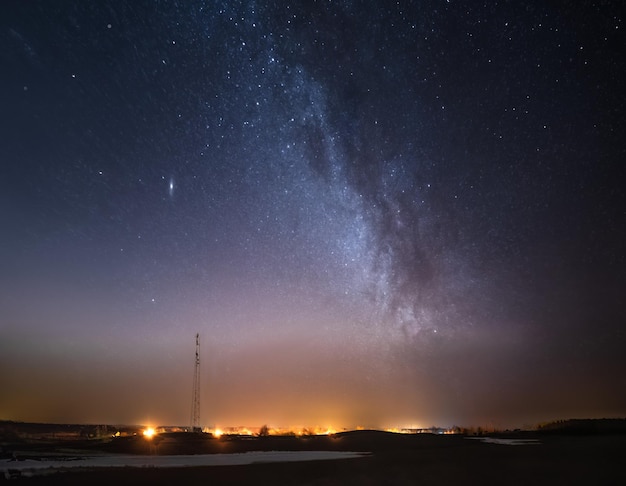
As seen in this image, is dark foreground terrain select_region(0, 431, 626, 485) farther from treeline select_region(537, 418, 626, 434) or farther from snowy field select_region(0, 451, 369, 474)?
treeline select_region(537, 418, 626, 434)

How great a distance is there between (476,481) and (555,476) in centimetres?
182

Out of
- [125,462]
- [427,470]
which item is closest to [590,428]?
[427,470]

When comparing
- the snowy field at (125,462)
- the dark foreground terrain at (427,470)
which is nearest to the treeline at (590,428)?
the dark foreground terrain at (427,470)

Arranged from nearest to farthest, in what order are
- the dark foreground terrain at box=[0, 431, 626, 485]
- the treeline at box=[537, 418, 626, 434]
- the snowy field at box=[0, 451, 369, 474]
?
the dark foreground terrain at box=[0, 431, 626, 485] < the snowy field at box=[0, 451, 369, 474] < the treeline at box=[537, 418, 626, 434]

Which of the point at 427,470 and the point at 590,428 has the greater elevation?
the point at 427,470

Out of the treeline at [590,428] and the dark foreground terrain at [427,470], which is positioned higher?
the dark foreground terrain at [427,470]

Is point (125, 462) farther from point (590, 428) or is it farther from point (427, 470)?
point (590, 428)

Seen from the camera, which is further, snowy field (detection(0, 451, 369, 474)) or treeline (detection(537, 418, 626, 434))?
treeline (detection(537, 418, 626, 434))

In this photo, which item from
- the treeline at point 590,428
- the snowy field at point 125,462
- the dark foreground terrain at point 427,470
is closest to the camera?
the dark foreground terrain at point 427,470

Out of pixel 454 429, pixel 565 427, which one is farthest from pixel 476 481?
pixel 454 429

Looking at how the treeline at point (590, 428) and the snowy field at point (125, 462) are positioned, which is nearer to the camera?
the snowy field at point (125, 462)

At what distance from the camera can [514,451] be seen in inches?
528

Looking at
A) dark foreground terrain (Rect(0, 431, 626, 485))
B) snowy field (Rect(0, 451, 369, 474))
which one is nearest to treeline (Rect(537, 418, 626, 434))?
dark foreground terrain (Rect(0, 431, 626, 485))

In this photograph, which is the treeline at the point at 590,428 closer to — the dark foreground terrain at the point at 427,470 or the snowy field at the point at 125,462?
the dark foreground terrain at the point at 427,470
